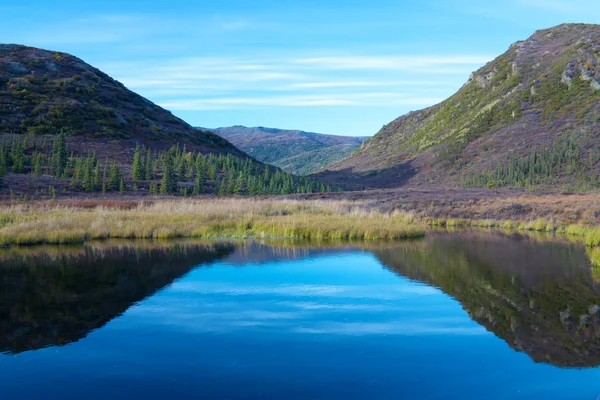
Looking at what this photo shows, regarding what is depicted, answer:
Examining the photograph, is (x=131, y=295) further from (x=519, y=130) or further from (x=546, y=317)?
(x=519, y=130)

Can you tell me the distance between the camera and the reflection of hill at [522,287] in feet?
40.8

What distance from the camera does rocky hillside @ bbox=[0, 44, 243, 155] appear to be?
71312 millimetres

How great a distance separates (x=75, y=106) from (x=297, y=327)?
72690mm

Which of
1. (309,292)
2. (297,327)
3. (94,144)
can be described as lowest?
(297,327)

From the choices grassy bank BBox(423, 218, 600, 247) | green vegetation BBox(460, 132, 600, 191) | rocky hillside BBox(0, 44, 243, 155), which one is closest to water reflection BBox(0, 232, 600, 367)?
grassy bank BBox(423, 218, 600, 247)

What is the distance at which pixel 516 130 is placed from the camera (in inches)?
3666

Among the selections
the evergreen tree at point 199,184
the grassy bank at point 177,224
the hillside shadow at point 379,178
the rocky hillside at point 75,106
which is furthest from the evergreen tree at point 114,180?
the hillside shadow at point 379,178

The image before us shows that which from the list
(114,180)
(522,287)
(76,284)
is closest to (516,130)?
(114,180)

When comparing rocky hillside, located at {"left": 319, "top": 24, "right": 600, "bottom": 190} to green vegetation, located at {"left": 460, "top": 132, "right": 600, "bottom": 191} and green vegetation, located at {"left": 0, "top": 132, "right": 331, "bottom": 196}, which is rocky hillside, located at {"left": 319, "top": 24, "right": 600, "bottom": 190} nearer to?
green vegetation, located at {"left": 460, "top": 132, "right": 600, "bottom": 191}

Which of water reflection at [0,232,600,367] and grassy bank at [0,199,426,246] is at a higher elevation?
grassy bank at [0,199,426,246]

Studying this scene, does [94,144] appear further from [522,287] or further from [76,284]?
[522,287]

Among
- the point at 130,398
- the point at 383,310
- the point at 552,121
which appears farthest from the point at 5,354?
the point at 552,121

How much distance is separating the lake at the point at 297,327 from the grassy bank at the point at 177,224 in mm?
3843

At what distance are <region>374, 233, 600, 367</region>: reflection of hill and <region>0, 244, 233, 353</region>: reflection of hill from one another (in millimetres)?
8827
